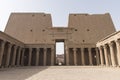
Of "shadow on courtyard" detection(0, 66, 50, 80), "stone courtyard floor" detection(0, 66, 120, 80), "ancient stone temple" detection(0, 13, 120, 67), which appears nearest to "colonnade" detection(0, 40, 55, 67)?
"ancient stone temple" detection(0, 13, 120, 67)

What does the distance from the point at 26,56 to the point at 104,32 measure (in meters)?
20.7

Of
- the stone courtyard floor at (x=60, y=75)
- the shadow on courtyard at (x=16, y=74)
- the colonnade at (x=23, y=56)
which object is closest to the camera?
the stone courtyard floor at (x=60, y=75)

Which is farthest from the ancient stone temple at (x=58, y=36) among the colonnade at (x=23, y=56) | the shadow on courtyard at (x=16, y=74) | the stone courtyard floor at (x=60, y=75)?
the stone courtyard floor at (x=60, y=75)

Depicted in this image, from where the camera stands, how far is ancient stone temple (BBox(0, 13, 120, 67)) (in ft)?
87.4

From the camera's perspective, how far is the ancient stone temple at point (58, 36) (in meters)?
26.6

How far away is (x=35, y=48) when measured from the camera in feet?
90.8

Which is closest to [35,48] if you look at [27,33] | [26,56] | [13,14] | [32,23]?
[26,56]

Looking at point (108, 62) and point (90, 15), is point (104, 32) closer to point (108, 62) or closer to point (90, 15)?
point (90, 15)

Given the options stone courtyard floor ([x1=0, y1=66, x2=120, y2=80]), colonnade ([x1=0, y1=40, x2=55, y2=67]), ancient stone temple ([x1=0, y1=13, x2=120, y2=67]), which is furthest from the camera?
ancient stone temple ([x1=0, y1=13, x2=120, y2=67])

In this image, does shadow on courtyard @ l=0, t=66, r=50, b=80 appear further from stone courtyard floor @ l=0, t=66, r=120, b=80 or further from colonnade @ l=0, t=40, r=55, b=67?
colonnade @ l=0, t=40, r=55, b=67

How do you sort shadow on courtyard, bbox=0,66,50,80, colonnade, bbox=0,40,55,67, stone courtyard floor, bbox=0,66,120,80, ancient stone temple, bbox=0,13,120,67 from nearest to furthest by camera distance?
stone courtyard floor, bbox=0,66,120,80 → shadow on courtyard, bbox=0,66,50,80 → colonnade, bbox=0,40,55,67 → ancient stone temple, bbox=0,13,120,67

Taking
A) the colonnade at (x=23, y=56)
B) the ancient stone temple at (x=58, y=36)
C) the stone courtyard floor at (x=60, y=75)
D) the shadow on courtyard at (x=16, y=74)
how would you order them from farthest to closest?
the ancient stone temple at (x=58, y=36) < the colonnade at (x=23, y=56) < the shadow on courtyard at (x=16, y=74) < the stone courtyard floor at (x=60, y=75)

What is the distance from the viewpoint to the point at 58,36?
30625 mm

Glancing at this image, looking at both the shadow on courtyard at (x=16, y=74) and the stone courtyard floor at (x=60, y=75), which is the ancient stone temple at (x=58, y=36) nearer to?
the shadow on courtyard at (x=16, y=74)
